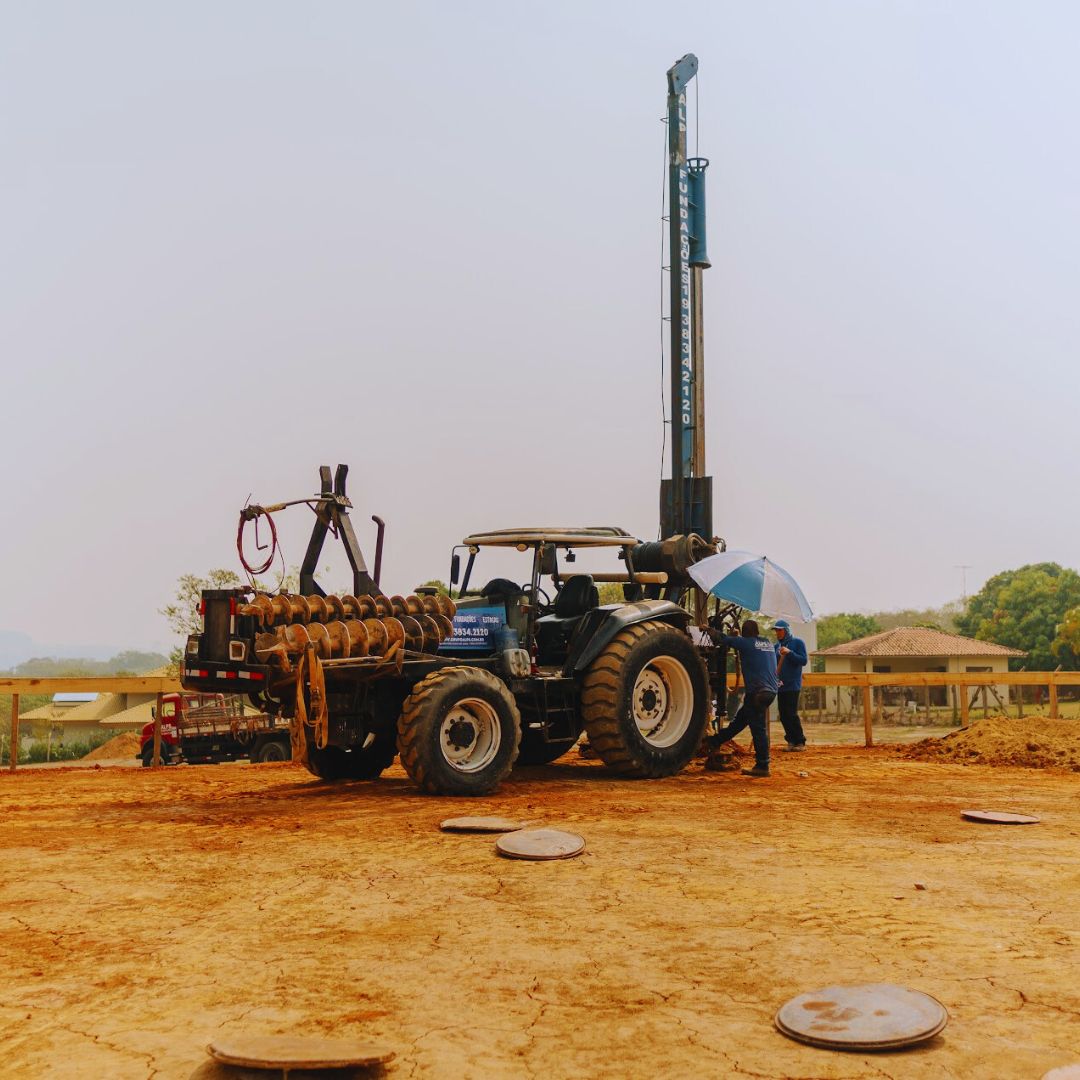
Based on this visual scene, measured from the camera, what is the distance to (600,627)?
11.0 m

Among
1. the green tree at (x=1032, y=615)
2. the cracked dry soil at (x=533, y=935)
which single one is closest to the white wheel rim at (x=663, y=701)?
the cracked dry soil at (x=533, y=935)

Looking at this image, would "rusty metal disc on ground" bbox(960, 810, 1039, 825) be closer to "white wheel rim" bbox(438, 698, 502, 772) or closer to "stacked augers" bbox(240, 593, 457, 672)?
"white wheel rim" bbox(438, 698, 502, 772)

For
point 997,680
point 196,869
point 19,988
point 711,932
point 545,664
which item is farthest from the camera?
point 997,680

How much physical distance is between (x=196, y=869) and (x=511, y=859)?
Answer: 1.82 m

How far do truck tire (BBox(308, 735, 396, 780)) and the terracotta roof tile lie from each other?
43.5 meters

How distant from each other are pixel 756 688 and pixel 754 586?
1.14 meters

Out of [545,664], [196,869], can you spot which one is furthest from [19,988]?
[545,664]

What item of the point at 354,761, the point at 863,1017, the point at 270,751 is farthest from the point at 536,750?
the point at 270,751

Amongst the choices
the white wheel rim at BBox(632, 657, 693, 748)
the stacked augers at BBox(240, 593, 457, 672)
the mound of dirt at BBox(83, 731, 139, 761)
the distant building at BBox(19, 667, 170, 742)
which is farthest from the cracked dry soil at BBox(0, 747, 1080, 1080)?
the distant building at BBox(19, 667, 170, 742)

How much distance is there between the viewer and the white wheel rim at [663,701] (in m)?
11.3

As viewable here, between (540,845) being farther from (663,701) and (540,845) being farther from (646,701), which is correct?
(663,701)

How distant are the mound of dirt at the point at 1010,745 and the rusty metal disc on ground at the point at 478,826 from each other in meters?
7.88

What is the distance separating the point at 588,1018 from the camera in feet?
13.9

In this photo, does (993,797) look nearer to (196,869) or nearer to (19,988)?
(196,869)
